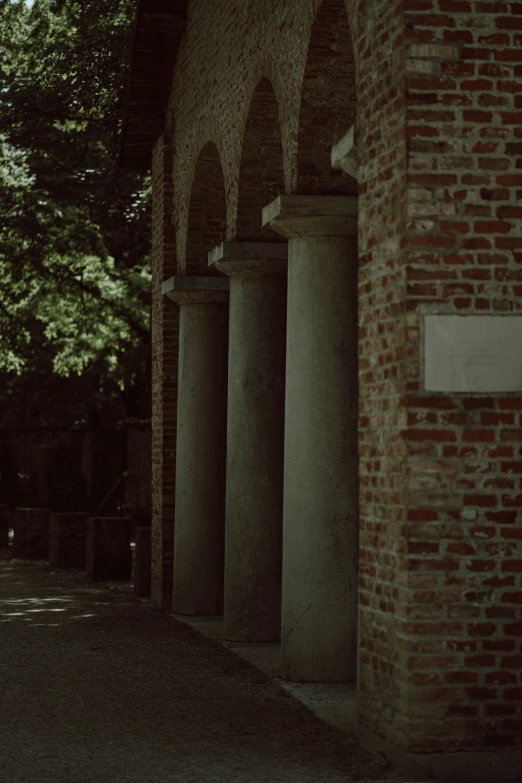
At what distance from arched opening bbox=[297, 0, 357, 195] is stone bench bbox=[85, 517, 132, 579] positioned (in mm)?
8214

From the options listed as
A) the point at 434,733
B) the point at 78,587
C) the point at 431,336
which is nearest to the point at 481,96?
the point at 431,336

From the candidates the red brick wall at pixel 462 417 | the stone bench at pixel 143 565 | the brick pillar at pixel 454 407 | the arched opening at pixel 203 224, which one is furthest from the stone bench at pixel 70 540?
the red brick wall at pixel 462 417

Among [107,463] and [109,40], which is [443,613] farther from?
[107,463]

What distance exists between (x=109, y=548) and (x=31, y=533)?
335 cm

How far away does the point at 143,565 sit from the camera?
14.6 metres

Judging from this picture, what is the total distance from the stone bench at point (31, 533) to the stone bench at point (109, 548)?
3142mm

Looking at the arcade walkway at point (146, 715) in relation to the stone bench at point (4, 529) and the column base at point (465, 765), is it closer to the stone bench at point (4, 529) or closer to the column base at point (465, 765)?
the column base at point (465, 765)

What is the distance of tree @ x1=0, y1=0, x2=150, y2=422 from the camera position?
19766 mm

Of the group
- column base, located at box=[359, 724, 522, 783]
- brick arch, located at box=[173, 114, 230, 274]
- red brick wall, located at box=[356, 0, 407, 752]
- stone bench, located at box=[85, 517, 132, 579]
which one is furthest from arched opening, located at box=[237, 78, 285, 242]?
stone bench, located at box=[85, 517, 132, 579]

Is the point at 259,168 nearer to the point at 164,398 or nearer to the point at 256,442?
the point at 256,442

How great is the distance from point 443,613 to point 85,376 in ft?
85.8

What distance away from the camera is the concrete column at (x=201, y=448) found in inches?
502

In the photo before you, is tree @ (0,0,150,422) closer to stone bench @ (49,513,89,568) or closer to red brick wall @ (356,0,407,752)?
stone bench @ (49,513,89,568)

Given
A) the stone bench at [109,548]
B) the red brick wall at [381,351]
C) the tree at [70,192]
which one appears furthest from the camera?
the tree at [70,192]
